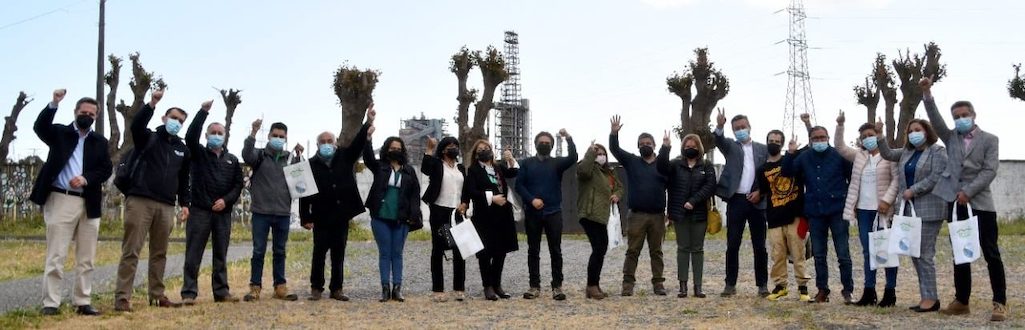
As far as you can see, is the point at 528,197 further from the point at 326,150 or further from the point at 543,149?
the point at 326,150

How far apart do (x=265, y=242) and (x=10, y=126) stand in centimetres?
2168

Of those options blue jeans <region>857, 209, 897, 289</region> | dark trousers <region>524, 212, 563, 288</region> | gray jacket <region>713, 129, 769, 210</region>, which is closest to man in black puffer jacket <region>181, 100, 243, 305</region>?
dark trousers <region>524, 212, 563, 288</region>

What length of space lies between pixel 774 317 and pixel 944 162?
1.86 meters

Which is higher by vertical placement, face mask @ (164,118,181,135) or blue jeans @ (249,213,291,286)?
face mask @ (164,118,181,135)

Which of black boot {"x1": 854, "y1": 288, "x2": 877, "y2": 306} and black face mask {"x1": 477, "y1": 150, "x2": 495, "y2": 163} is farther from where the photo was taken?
black face mask {"x1": 477, "y1": 150, "x2": 495, "y2": 163}

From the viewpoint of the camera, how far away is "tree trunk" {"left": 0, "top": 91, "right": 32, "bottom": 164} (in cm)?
2841

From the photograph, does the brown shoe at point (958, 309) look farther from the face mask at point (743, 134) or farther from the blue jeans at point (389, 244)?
the blue jeans at point (389, 244)

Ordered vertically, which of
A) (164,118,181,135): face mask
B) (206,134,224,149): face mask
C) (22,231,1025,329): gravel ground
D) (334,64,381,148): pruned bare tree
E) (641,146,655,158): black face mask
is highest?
(334,64,381,148): pruned bare tree

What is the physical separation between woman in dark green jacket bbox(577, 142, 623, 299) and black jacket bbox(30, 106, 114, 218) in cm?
440

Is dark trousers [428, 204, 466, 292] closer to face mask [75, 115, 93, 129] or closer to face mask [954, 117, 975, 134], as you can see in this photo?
face mask [75, 115, 93, 129]

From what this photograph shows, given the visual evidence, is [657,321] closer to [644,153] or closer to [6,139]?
[644,153]

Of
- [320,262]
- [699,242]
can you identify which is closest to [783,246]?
[699,242]

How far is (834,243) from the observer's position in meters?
9.81

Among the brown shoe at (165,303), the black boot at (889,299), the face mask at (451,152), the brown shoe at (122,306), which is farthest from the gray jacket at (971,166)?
the brown shoe at (122,306)
